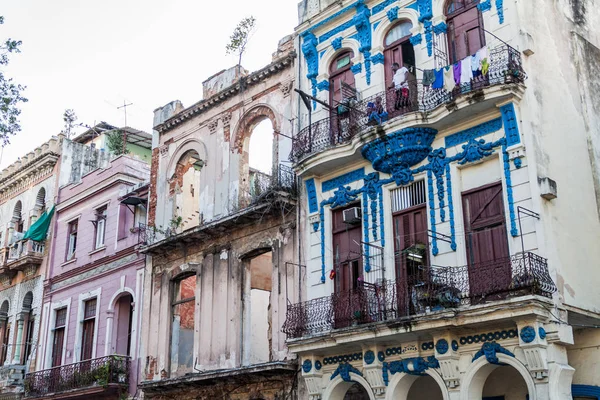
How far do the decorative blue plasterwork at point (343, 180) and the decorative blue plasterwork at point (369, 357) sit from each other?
156 inches

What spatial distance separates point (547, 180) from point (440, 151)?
2.40 meters

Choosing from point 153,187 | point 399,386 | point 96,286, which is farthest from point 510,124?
point 96,286

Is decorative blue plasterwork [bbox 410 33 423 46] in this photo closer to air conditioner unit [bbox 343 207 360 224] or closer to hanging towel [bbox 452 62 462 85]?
hanging towel [bbox 452 62 462 85]

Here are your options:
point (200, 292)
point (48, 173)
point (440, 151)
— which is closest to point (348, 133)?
point (440, 151)

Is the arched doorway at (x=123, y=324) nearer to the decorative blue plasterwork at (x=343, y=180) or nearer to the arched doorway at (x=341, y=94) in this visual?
the decorative blue plasterwork at (x=343, y=180)

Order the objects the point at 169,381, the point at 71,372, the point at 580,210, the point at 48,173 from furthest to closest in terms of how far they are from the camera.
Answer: the point at 48,173
the point at 71,372
the point at 169,381
the point at 580,210

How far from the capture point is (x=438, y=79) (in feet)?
50.9

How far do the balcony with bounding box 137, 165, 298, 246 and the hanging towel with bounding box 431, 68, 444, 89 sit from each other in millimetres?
4582

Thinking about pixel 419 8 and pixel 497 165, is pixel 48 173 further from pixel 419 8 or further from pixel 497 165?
pixel 497 165

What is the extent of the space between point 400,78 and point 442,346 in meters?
5.92

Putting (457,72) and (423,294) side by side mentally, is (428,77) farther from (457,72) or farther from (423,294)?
(423,294)

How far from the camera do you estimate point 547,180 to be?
543 inches

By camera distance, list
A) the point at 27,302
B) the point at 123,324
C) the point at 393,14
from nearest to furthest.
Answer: the point at 393,14 → the point at 123,324 → the point at 27,302

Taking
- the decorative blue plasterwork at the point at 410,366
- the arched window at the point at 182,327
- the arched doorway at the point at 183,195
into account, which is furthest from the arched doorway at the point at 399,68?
the arched window at the point at 182,327
